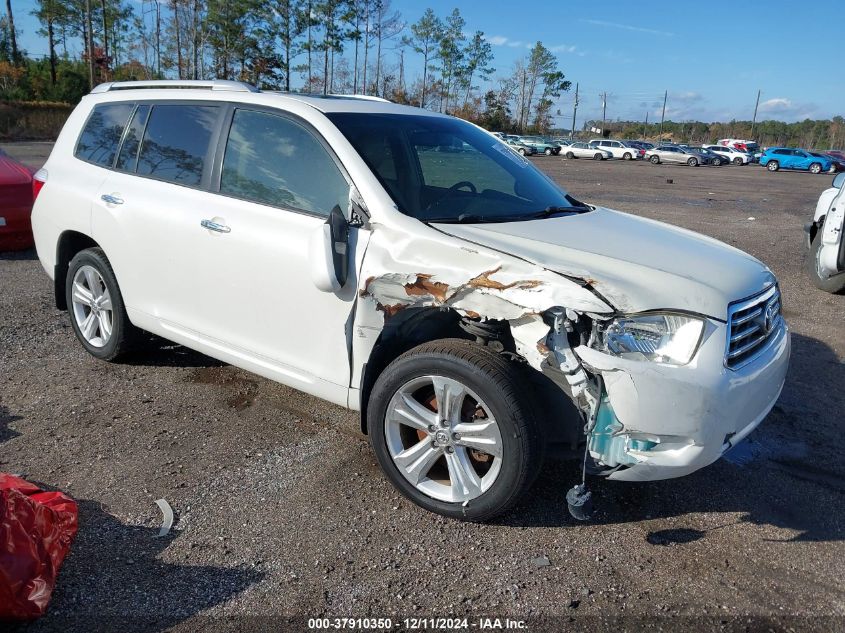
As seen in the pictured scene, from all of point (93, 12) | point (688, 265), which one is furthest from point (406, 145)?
point (93, 12)

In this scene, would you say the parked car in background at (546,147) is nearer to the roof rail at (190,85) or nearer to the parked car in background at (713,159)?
the parked car in background at (713,159)

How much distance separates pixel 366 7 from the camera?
6725 centimetres

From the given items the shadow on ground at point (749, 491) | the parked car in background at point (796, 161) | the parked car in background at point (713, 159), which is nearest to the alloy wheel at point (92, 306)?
→ the shadow on ground at point (749, 491)

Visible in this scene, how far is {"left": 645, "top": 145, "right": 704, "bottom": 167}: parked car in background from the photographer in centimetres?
4975

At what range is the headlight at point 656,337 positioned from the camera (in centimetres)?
274

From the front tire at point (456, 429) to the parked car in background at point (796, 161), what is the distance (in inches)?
1984

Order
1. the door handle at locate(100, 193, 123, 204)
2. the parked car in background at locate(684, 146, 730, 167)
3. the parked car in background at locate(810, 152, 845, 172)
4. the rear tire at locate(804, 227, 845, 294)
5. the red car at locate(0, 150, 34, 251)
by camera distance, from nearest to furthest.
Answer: the door handle at locate(100, 193, 123, 204)
the rear tire at locate(804, 227, 845, 294)
the red car at locate(0, 150, 34, 251)
the parked car in background at locate(810, 152, 845, 172)
the parked car in background at locate(684, 146, 730, 167)

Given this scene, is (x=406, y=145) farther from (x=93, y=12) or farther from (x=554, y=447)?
(x=93, y=12)

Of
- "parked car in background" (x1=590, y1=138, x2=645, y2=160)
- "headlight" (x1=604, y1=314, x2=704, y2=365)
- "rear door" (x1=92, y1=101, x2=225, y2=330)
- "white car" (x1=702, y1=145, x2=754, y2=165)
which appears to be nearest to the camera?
"headlight" (x1=604, y1=314, x2=704, y2=365)

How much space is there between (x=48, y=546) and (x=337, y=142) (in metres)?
2.24

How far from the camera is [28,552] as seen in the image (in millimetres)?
2473

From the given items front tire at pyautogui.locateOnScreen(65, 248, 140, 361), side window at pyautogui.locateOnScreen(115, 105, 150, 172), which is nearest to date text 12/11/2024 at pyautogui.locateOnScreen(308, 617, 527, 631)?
front tire at pyautogui.locateOnScreen(65, 248, 140, 361)

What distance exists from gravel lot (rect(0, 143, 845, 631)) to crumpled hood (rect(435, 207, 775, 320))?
44.2 inches

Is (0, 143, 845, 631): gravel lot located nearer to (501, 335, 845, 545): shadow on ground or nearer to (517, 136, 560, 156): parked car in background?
(501, 335, 845, 545): shadow on ground
